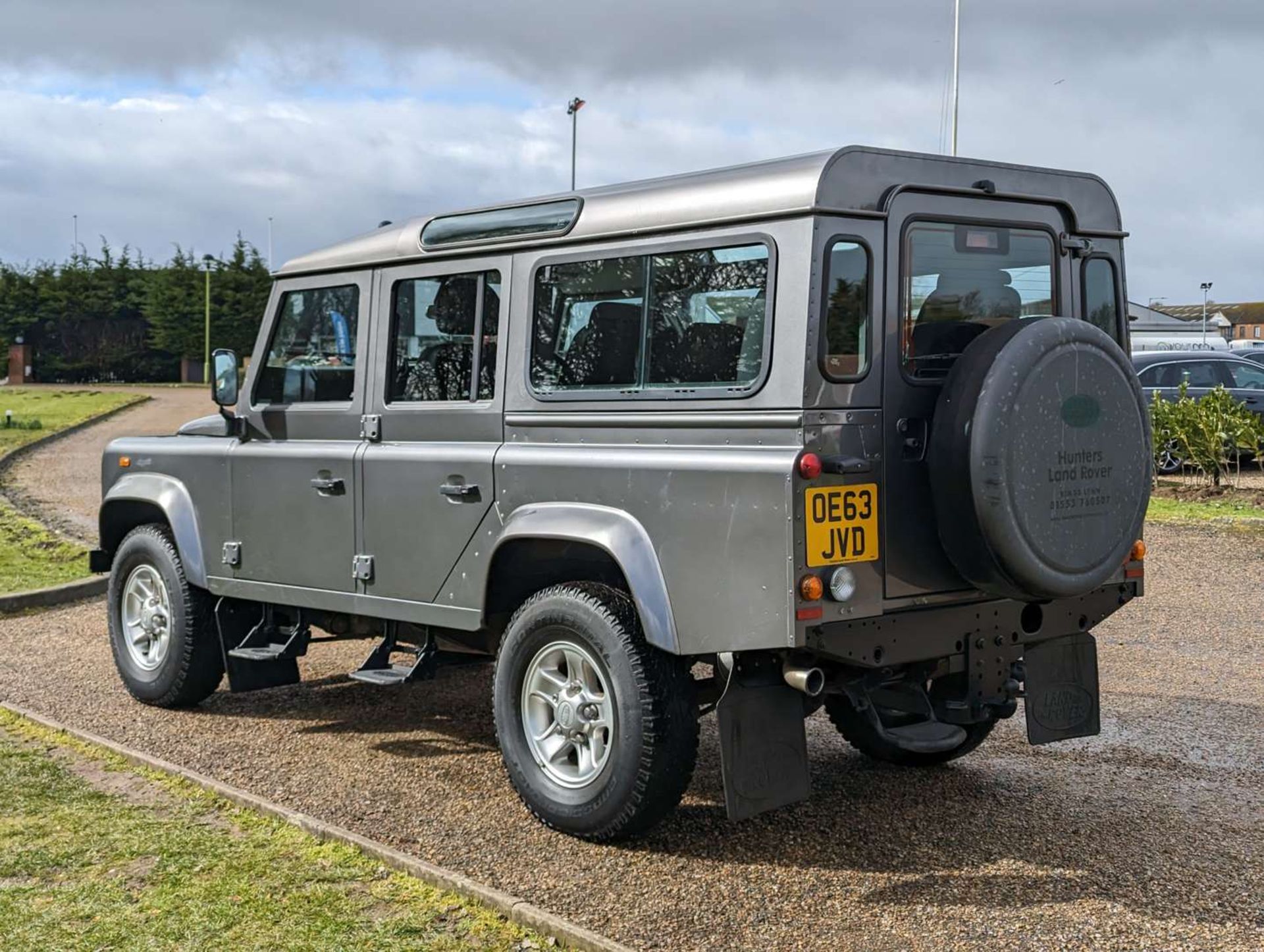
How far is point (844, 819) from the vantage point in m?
5.37

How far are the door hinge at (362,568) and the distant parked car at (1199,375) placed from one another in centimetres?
1473

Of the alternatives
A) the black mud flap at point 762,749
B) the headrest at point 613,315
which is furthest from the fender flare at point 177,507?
the black mud flap at point 762,749

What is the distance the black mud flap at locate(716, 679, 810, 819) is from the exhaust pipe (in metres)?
0.14

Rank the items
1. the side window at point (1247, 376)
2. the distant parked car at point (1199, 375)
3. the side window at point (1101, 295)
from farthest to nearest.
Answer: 1. the side window at point (1247, 376)
2. the distant parked car at point (1199, 375)
3. the side window at point (1101, 295)

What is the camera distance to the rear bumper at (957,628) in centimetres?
460

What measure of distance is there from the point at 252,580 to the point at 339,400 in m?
1.02

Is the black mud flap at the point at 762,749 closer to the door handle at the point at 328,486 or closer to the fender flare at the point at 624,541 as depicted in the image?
the fender flare at the point at 624,541

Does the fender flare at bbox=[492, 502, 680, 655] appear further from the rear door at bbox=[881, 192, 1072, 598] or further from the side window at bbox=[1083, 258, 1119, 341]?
the side window at bbox=[1083, 258, 1119, 341]

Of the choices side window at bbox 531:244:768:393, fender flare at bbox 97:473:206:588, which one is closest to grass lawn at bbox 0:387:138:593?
Result: fender flare at bbox 97:473:206:588

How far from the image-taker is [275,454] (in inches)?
257

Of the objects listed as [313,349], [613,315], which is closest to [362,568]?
[313,349]

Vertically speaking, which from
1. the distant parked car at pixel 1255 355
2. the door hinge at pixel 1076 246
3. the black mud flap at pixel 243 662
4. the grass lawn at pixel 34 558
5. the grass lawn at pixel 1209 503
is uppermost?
the distant parked car at pixel 1255 355

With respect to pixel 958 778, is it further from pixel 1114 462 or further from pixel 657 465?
pixel 657 465

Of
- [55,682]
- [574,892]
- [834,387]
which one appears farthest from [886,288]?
[55,682]
